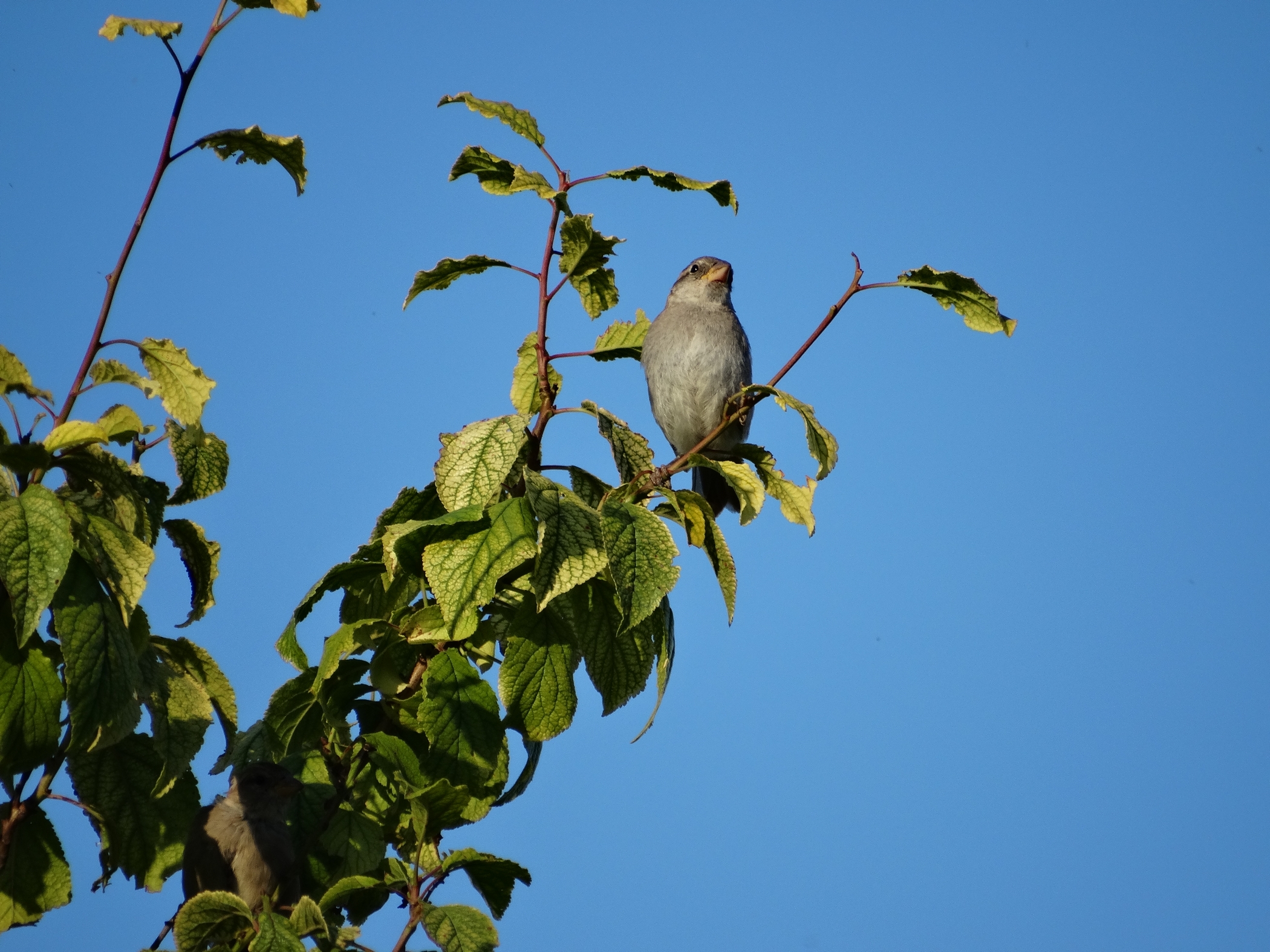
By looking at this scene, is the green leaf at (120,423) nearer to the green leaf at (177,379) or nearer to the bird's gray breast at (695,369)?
the green leaf at (177,379)

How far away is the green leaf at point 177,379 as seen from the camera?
3.08m

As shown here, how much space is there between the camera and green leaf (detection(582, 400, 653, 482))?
11.7 ft

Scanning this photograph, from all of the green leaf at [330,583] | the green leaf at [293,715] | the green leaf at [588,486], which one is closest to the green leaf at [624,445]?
the green leaf at [588,486]

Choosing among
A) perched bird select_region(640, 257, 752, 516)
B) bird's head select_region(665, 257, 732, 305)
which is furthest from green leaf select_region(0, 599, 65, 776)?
bird's head select_region(665, 257, 732, 305)

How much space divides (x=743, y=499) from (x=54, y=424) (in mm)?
2012

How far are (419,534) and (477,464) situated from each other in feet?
0.82

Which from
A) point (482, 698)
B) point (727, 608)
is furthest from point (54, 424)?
point (727, 608)

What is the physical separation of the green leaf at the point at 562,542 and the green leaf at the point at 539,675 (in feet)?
0.70

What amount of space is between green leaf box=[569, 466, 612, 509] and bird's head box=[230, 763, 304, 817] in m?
1.48

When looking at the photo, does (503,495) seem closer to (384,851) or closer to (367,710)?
(367,710)

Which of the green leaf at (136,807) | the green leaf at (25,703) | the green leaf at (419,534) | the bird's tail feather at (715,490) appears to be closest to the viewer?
the green leaf at (25,703)

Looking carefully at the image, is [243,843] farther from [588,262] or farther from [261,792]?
[588,262]

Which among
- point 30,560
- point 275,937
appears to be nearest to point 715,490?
point 275,937

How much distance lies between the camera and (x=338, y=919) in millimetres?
3174
